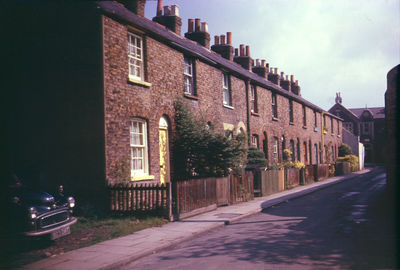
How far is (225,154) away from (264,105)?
1216cm

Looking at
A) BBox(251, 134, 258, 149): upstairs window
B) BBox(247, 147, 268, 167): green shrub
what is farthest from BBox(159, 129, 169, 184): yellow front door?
BBox(251, 134, 258, 149): upstairs window

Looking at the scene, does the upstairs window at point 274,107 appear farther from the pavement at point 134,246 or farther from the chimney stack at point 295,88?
the pavement at point 134,246

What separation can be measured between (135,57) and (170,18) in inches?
A: 241

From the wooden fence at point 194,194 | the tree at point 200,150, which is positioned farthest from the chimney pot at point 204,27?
the wooden fence at point 194,194

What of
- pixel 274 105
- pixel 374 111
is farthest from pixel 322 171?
pixel 374 111

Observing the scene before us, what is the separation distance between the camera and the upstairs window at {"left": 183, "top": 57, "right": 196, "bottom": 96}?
1703 cm

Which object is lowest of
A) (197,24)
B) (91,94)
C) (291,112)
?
(91,94)

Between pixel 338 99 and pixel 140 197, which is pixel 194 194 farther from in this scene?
pixel 338 99

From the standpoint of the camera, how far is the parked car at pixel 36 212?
7.36 m

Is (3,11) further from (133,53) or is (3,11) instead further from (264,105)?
(264,105)

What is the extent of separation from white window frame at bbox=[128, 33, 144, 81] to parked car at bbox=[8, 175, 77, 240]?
→ 590 cm

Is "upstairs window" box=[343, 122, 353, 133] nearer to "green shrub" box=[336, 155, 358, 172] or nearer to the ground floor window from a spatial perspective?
"green shrub" box=[336, 155, 358, 172]

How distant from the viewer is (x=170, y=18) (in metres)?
18.9

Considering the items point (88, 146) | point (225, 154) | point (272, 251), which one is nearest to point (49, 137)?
point (88, 146)
